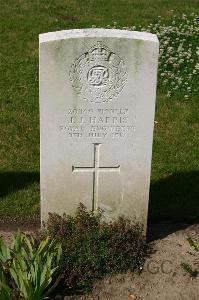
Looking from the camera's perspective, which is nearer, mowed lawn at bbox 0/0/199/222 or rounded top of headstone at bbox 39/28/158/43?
rounded top of headstone at bbox 39/28/158/43

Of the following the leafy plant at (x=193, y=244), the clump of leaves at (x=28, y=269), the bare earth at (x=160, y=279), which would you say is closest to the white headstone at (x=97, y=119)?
the bare earth at (x=160, y=279)

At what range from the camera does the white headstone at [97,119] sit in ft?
18.5

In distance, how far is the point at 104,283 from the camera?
241 inches

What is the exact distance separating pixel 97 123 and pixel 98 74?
51 centimetres

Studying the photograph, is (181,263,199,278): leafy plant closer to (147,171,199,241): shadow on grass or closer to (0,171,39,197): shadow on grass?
(147,171,199,241): shadow on grass

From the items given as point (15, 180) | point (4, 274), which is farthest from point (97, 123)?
point (15, 180)

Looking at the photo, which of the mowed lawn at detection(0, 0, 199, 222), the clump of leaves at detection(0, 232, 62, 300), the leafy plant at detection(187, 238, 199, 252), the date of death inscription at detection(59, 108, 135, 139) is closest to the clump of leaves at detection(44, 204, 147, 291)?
the clump of leaves at detection(0, 232, 62, 300)

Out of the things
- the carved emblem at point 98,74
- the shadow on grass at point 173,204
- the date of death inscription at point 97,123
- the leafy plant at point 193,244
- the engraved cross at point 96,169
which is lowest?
the leafy plant at point 193,244

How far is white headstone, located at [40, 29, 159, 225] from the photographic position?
564cm

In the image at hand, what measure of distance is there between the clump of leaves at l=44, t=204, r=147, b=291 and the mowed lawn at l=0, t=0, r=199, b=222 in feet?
3.30

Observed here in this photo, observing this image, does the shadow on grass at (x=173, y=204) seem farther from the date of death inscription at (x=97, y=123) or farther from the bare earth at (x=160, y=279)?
the date of death inscription at (x=97, y=123)

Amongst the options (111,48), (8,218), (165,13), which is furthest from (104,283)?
Answer: (165,13)

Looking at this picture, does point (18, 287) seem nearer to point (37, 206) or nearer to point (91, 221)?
point (91, 221)

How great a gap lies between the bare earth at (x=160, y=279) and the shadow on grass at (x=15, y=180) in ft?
3.53
